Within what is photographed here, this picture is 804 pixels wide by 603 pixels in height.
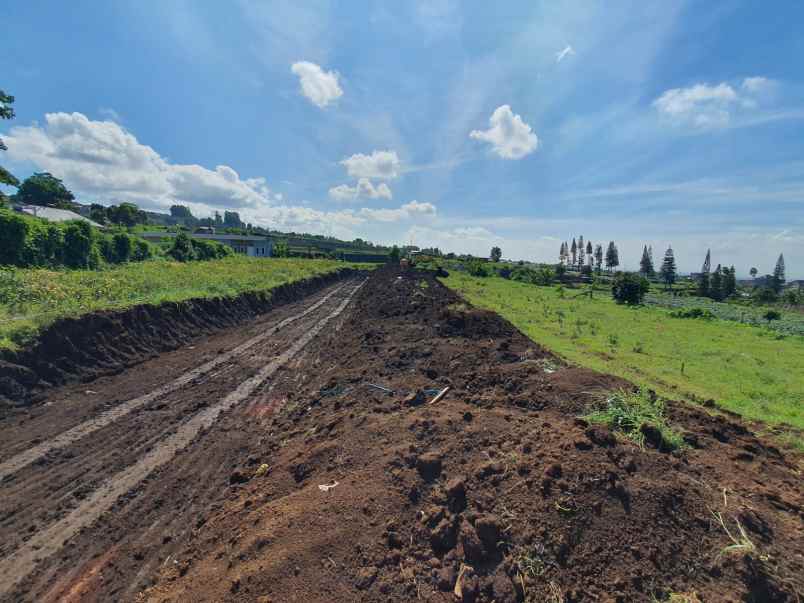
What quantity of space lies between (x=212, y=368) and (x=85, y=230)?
22.9 metres

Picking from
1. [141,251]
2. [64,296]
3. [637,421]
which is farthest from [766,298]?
[141,251]

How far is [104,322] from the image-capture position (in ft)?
34.4

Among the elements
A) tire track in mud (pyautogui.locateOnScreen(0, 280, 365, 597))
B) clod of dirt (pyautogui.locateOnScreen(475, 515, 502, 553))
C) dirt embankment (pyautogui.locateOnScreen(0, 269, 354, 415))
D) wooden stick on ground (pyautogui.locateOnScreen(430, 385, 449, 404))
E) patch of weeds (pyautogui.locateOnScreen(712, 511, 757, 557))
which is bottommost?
tire track in mud (pyautogui.locateOnScreen(0, 280, 365, 597))

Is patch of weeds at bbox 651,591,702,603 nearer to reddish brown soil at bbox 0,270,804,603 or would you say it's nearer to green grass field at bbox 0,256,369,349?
reddish brown soil at bbox 0,270,804,603

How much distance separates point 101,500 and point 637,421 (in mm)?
7657

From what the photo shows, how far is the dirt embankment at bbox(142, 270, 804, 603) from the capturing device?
9.37 feet

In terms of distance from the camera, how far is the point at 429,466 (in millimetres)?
4012

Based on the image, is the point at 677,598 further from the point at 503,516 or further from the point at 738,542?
the point at 503,516

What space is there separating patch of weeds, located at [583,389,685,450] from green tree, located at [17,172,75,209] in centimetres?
10033

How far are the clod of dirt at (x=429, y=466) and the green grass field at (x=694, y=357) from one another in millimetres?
7683

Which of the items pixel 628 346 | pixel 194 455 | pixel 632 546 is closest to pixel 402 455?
pixel 632 546

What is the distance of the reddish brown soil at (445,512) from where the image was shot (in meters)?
2.90

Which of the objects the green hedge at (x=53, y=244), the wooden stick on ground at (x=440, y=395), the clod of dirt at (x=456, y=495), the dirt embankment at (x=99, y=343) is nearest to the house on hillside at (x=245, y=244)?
the green hedge at (x=53, y=244)

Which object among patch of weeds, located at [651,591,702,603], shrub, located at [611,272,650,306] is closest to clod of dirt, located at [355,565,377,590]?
patch of weeds, located at [651,591,702,603]
